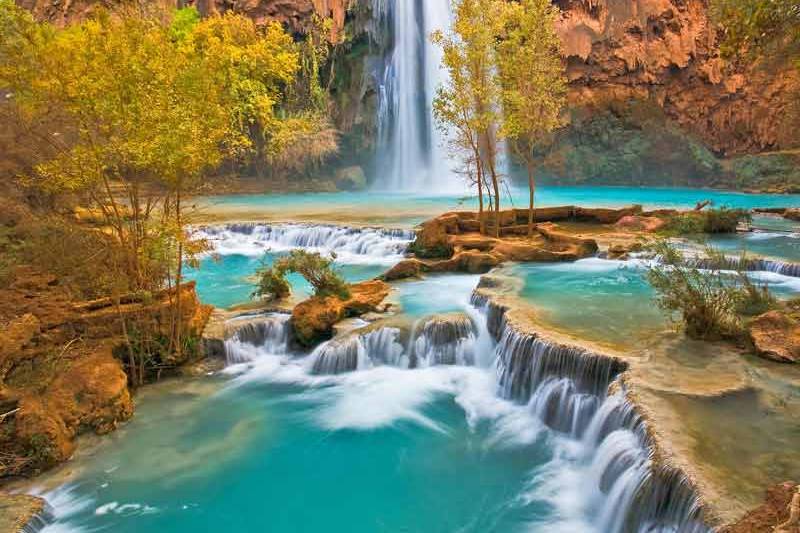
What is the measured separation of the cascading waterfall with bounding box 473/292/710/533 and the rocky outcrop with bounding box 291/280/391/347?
9.56 feet

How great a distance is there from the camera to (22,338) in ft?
25.7

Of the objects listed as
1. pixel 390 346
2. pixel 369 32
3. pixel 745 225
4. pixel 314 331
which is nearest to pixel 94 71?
pixel 314 331

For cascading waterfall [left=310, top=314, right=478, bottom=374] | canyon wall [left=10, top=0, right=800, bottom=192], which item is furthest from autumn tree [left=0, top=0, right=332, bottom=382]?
canyon wall [left=10, top=0, right=800, bottom=192]

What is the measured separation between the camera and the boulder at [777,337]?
7.24 metres

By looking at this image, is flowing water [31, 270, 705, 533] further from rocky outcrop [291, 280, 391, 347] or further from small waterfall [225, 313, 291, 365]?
rocky outcrop [291, 280, 391, 347]

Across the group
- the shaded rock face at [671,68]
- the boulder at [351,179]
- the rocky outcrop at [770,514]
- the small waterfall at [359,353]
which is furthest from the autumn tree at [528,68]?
the boulder at [351,179]

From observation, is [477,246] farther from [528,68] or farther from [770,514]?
[770,514]

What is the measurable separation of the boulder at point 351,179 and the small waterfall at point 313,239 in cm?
1772

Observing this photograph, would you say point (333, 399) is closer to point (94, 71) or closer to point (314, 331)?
point (314, 331)

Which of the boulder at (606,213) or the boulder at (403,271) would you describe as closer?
the boulder at (403,271)

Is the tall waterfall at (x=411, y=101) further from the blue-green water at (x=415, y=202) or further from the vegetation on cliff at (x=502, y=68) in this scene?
the vegetation on cliff at (x=502, y=68)

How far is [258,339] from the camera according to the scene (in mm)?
10789

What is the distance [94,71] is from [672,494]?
8388 mm

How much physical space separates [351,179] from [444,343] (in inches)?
1200
